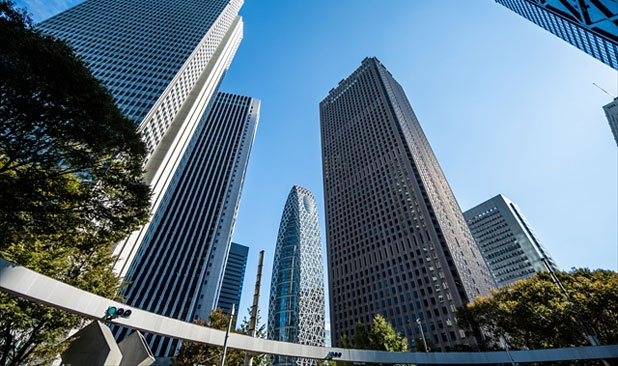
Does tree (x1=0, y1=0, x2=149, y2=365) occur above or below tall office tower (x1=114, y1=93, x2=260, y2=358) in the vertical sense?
below

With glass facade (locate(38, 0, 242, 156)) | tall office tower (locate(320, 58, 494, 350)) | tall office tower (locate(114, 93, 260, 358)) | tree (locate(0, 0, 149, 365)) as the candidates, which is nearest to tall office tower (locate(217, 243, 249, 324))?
tall office tower (locate(114, 93, 260, 358))

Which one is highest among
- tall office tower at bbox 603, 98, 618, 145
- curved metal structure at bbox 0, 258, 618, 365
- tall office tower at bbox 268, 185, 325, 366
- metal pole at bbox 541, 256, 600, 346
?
tall office tower at bbox 603, 98, 618, 145

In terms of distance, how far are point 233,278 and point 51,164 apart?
13673cm

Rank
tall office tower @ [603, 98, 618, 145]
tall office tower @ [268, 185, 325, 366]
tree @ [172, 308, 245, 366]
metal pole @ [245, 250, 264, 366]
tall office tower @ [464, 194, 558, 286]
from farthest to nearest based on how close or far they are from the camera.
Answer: tall office tower @ [464, 194, 558, 286], tall office tower @ [603, 98, 618, 145], tall office tower @ [268, 185, 325, 366], tree @ [172, 308, 245, 366], metal pole @ [245, 250, 264, 366]

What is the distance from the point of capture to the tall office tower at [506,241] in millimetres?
118938

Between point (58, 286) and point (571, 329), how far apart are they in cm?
4338

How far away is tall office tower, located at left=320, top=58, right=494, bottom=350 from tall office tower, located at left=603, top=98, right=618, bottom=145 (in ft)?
193

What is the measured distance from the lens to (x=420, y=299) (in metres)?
72.8

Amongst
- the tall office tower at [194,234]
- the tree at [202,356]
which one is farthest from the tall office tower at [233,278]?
the tree at [202,356]

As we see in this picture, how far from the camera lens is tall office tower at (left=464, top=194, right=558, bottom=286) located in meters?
119

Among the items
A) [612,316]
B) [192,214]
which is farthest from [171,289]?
[612,316]

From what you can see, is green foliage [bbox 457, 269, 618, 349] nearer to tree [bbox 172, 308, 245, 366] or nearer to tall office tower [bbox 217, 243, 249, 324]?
tree [bbox 172, 308, 245, 366]

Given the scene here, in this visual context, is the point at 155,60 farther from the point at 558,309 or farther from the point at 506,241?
the point at 506,241

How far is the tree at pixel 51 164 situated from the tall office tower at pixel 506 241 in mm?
148612
